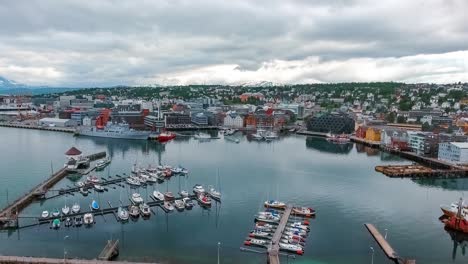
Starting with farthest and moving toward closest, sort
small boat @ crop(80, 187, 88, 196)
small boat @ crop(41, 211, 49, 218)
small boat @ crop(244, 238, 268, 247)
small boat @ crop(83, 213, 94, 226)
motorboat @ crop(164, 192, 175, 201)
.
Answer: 1. small boat @ crop(80, 187, 88, 196)
2. motorboat @ crop(164, 192, 175, 201)
3. small boat @ crop(41, 211, 49, 218)
4. small boat @ crop(83, 213, 94, 226)
5. small boat @ crop(244, 238, 268, 247)

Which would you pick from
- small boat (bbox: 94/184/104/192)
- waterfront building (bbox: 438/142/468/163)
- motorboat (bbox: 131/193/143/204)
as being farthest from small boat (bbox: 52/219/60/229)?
waterfront building (bbox: 438/142/468/163)

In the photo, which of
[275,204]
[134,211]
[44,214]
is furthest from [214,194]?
[44,214]

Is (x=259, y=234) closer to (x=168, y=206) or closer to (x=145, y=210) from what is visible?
(x=168, y=206)

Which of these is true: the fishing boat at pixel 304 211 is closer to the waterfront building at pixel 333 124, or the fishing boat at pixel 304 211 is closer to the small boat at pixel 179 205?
the small boat at pixel 179 205

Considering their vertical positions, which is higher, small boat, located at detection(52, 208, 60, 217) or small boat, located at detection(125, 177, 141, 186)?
small boat, located at detection(125, 177, 141, 186)

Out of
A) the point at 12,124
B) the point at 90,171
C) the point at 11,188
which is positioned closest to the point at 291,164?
the point at 90,171

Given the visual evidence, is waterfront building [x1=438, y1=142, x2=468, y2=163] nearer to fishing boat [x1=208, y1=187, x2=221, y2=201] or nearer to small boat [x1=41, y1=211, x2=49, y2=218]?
fishing boat [x1=208, y1=187, x2=221, y2=201]
